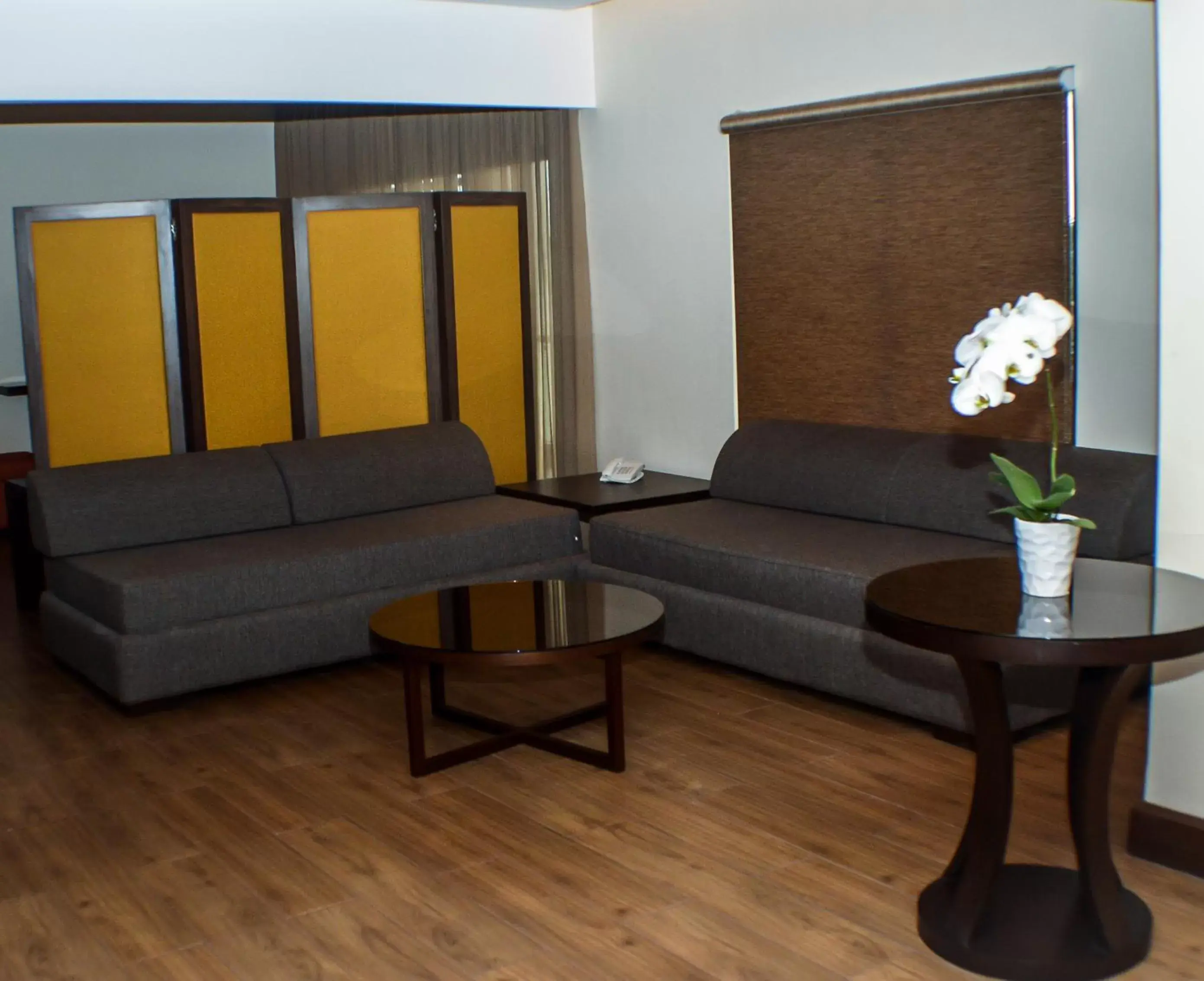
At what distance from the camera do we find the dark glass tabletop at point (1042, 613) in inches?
96.0

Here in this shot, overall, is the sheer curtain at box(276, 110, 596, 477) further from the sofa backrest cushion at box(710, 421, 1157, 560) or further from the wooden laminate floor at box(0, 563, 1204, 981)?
the wooden laminate floor at box(0, 563, 1204, 981)

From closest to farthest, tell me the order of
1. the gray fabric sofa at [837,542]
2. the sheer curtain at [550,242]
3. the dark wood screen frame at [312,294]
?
the gray fabric sofa at [837,542], the dark wood screen frame at [312,294], the sheer curtain at [550,242]

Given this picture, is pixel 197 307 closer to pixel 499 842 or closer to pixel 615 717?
pixel 615 717

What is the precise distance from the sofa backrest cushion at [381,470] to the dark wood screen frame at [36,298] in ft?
1.96

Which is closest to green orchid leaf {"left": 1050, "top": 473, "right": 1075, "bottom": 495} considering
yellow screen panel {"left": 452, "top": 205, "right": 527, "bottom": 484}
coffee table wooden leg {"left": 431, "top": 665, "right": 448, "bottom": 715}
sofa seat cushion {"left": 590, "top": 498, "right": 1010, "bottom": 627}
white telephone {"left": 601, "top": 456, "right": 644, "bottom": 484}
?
sofa seat cushion {"left": 590, "top": 498, "right": 1010, "bottom": 627}

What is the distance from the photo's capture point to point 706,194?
6043 mm

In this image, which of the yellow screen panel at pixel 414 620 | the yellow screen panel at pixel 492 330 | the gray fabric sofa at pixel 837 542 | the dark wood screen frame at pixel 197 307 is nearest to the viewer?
the yellow screen panel at pixel 414 620

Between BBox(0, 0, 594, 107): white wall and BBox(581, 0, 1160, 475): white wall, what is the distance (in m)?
0.35

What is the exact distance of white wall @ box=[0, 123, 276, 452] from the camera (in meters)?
8.21

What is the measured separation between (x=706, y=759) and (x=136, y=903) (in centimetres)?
159

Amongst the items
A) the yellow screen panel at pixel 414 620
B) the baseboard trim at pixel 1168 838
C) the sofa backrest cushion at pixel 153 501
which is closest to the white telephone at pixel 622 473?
the sofa backrest cushion at pixel 153 501

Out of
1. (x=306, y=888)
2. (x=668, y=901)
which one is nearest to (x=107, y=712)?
(x=306, y=888)

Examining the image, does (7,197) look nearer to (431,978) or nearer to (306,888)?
(306,888)

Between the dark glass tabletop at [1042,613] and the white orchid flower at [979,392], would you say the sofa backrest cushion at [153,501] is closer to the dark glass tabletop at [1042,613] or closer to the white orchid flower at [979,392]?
the dark glass tabletop at [1042,613]
